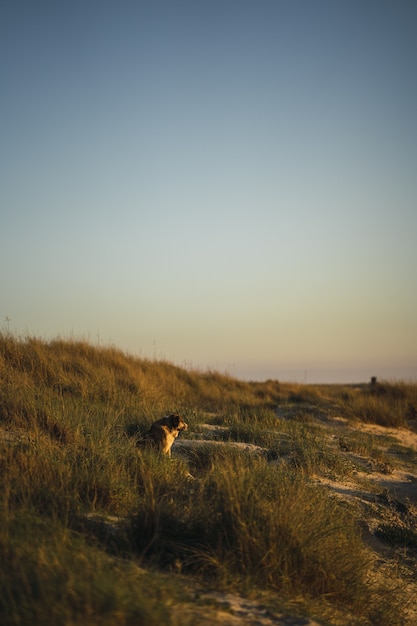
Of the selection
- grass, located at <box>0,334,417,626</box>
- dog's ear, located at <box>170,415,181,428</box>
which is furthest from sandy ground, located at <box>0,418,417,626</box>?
dog's ear, located at <box>170,415,181,428</box>

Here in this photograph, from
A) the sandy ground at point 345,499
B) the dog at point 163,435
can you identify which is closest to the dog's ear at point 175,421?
the dog at point 163,435

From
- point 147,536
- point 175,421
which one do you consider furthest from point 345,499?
point 147,536

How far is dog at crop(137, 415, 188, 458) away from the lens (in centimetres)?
714

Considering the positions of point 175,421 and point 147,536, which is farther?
point 175,421

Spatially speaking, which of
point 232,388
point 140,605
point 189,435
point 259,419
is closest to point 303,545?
point 140,605

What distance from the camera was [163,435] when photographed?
23.9 ft

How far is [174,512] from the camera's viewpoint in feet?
14.9

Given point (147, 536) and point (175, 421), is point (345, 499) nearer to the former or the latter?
point (175, 421)

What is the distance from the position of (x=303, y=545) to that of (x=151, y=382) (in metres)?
12.5

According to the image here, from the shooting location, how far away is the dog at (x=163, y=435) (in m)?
7.14

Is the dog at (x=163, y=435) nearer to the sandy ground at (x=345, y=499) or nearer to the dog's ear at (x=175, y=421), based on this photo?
the dog's ear at (x=175, y=421)

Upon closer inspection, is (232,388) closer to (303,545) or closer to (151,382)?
(151,382)

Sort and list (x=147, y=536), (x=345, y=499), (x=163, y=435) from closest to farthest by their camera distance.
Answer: (x=147, y=536), (x=163, y=435), (x=345, y=499)

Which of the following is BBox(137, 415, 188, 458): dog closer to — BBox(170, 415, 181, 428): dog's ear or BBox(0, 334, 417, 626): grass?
BBox(170, 415, 181, 428): dog's ear
